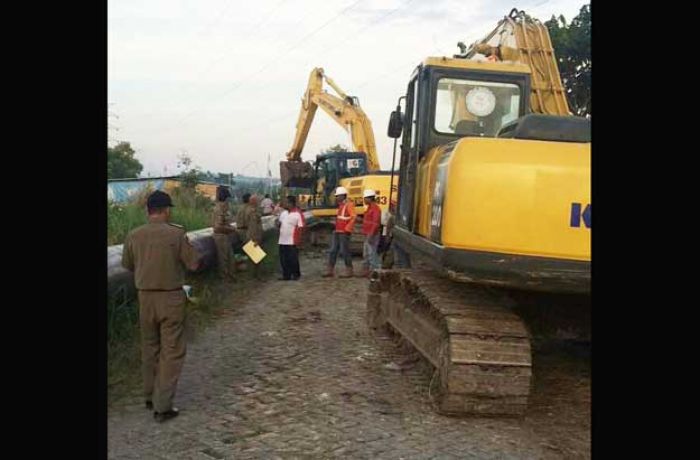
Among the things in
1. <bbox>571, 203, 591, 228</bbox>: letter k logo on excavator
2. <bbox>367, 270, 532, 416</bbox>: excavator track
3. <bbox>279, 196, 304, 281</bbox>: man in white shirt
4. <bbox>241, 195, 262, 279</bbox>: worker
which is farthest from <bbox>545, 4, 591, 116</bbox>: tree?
<bbox>571, 203, 591, 228</bbox>: letter k logo on excavator

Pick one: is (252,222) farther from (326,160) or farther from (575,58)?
(575,58)

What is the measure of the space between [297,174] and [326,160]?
1631mm

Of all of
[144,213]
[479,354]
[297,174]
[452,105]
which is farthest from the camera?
[297,174]

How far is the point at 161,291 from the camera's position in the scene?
4.75m

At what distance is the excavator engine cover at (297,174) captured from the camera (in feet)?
65.8

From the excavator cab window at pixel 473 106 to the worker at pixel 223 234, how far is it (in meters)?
5.28

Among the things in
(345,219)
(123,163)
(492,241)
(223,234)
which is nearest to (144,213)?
(223,234)

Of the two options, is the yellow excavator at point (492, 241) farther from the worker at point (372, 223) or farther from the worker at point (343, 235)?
the worker at point (343, 235)

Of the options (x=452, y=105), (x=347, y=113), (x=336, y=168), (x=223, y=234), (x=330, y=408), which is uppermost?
(x=347, y=113)

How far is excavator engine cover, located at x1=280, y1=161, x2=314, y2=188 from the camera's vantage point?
20062 millimetres

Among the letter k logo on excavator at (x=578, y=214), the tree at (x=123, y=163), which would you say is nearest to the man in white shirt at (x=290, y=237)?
the letter k logo on excavator at (x=578, y=214)
